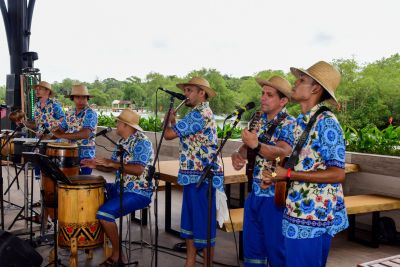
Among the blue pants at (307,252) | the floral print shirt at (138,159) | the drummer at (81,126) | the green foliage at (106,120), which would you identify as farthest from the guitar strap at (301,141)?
the green foliage at (106,120)

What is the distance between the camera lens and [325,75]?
2.47 metres

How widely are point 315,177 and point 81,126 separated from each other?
3584mm

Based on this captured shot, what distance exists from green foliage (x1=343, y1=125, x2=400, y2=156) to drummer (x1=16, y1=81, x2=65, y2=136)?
11.8 ft

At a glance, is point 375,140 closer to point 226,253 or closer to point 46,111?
point 226,253

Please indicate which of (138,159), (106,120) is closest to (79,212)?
(138,159)

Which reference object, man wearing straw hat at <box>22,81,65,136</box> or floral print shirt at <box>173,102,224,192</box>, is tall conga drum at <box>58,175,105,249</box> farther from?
man wearing straw hat at <box>22,81,65,136</box>

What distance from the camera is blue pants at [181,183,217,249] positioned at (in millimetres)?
3809

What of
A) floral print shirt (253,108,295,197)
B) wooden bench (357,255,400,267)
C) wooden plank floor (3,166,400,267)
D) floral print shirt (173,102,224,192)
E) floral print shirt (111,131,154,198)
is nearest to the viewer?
wooden bench (357,255,400,267)

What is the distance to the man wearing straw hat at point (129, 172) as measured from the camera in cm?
391

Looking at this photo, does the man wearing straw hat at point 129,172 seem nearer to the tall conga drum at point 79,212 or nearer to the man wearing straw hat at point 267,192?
the tall conga drum at point 79,212

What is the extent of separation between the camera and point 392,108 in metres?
5.88

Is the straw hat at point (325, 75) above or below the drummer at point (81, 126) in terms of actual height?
above

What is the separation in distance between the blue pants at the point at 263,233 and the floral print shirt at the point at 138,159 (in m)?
1.16

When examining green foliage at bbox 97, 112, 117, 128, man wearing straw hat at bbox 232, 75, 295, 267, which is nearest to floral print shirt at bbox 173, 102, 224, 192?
man wearing straw hat at bbox 232, 75, 295, 267
